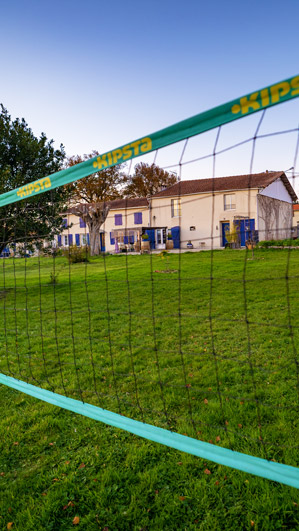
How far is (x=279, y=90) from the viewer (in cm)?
136

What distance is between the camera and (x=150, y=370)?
3215 mm

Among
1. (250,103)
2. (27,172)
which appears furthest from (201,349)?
(27,172)

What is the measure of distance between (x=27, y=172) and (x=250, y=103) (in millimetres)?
8456

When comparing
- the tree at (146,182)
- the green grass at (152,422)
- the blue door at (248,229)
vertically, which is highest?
the tree at (146,182)

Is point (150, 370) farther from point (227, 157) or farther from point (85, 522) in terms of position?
point (227, 157)

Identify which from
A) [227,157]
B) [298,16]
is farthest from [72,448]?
[298,16]

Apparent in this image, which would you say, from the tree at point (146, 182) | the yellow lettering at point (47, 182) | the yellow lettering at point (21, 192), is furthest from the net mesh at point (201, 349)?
the tree at point (146, 182)

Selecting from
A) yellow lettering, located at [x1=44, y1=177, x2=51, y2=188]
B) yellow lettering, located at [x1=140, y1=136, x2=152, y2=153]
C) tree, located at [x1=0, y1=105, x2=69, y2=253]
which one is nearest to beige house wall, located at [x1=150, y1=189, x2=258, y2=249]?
yellow lettering, located at [x1=140, y1=136, x2=152, y2=153]

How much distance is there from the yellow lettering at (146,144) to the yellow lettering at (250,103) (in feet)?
1.98

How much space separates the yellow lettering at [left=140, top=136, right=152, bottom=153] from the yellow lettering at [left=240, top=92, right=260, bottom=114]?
605 millimetres

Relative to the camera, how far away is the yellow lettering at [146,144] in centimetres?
188

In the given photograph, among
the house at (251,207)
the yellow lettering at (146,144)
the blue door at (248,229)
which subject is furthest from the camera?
the blue door at (248,229)

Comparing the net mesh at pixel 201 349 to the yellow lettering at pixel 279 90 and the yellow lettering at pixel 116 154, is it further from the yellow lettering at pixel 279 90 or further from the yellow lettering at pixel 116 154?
the yellow lettering at pixel 116 154

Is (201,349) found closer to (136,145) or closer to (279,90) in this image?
(136,145)
